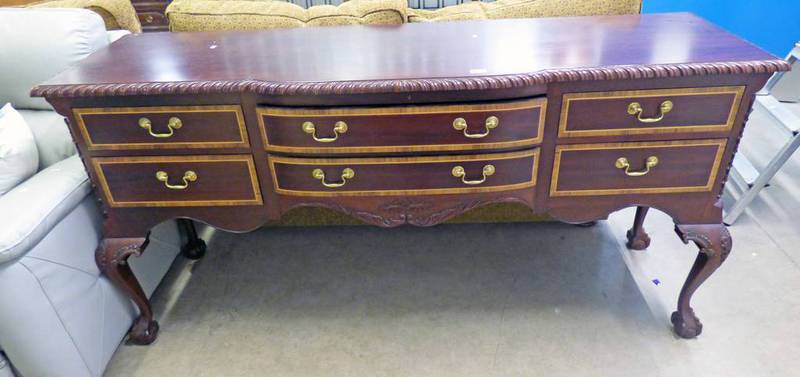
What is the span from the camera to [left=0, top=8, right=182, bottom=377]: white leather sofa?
109cm

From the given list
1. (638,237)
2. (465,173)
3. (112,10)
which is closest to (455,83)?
(465,173)

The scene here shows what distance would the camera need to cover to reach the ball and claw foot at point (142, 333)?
1.42 meters

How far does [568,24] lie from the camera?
1322 mm

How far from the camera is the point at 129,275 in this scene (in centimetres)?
133

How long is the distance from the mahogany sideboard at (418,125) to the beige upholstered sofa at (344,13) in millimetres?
236

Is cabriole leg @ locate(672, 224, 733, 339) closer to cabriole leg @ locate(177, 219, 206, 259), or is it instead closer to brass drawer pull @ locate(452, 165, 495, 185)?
brass drawer pull @ locate(452, 165, 495, 185)

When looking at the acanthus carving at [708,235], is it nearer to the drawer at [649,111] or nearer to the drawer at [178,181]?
the drawer at [649,111]

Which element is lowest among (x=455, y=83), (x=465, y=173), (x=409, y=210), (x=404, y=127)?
(x=409, y=210)

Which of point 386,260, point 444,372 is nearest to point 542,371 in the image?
point 444,372

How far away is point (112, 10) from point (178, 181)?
3.16 feet

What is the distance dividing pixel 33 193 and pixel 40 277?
20cm

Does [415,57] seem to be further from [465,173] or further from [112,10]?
[112,10]

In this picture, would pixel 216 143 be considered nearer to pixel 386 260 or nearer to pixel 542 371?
pixel 386 260

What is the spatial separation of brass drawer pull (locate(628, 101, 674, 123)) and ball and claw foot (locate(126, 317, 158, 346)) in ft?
4.58
